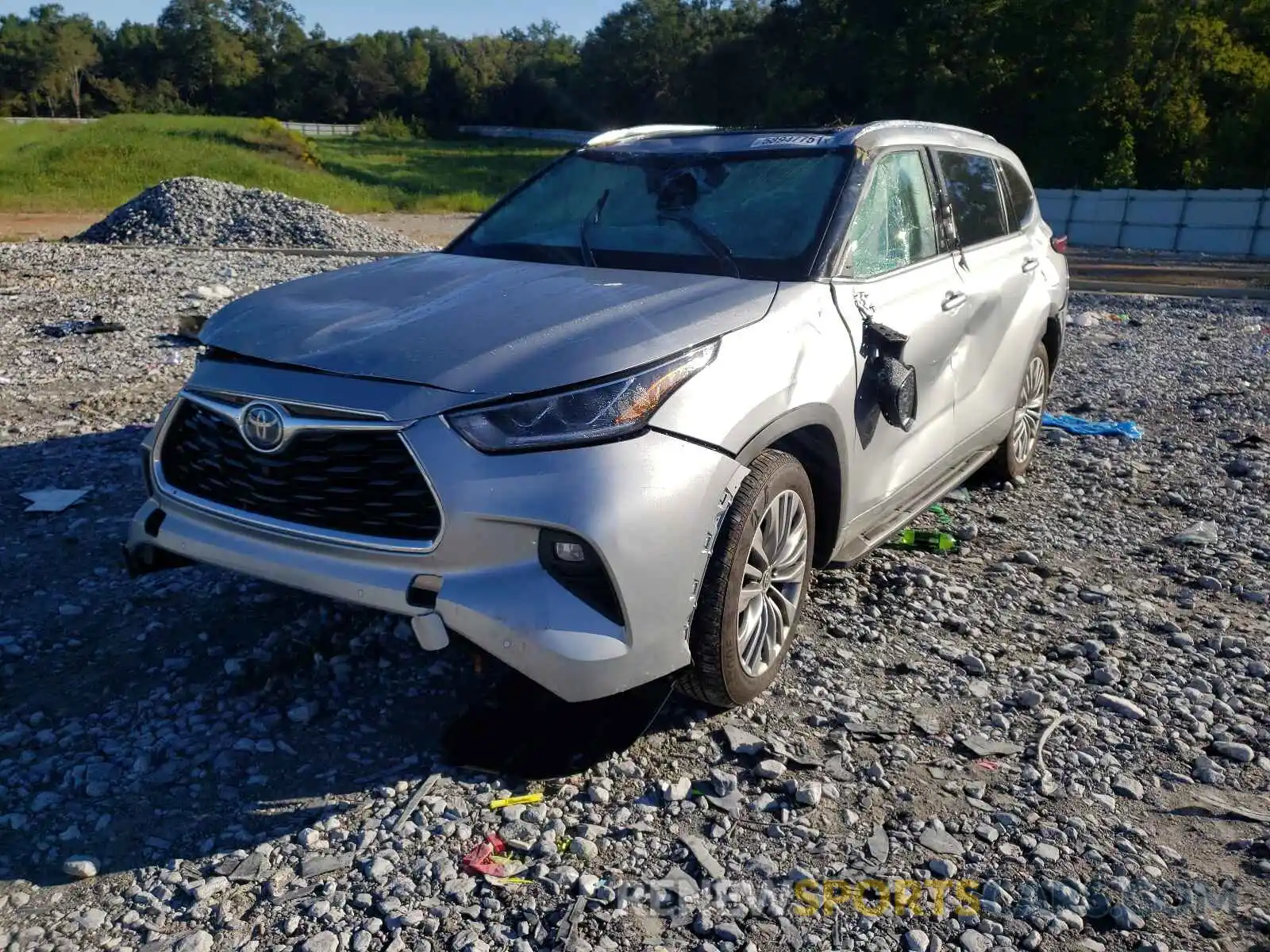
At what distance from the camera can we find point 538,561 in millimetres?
2951

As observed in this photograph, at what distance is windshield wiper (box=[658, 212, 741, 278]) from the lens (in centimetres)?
398

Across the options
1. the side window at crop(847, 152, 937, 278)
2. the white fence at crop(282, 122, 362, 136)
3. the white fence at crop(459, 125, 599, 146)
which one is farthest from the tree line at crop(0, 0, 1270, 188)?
the white fence at crop(282, 122, 362, 136)

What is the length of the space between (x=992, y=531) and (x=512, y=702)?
302 cm

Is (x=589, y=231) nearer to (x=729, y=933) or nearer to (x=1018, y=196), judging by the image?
(x=729, y=933)

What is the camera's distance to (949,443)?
4832 mm

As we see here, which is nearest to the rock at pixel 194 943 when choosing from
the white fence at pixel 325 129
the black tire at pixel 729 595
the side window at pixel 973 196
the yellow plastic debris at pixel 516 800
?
the yellow plastic debris at pixel 516 800

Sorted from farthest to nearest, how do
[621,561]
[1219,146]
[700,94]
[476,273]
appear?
1. [700,94]
2. [1219,146]
3. [476,273]
4. [621,561]

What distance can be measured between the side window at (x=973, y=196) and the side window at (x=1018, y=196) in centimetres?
21

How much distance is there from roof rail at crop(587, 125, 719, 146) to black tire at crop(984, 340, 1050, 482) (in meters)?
2.18

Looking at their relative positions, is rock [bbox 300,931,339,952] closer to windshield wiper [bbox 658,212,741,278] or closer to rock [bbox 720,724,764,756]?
rock [bbox 720,724,764,756]

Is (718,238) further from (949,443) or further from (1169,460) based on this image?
(1169,460)

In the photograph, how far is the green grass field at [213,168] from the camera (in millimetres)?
39688

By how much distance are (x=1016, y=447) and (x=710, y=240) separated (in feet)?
9.54

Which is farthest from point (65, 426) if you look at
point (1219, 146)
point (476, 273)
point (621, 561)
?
point (1219, 146)
